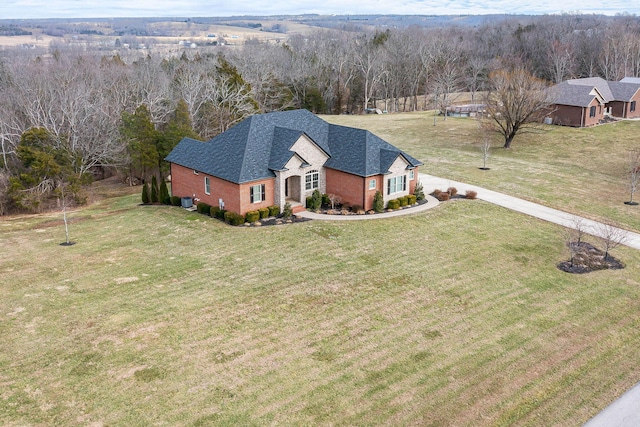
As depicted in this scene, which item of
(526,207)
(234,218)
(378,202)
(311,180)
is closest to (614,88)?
(526,207)

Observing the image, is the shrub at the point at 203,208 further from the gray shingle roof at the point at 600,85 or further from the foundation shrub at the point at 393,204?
the gray shingle roof at the point at 600,85

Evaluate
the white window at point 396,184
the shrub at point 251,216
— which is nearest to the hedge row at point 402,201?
the white window at point 396,184

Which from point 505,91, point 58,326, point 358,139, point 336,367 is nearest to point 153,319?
point 58,326

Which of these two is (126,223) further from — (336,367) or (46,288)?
A: (336,367)

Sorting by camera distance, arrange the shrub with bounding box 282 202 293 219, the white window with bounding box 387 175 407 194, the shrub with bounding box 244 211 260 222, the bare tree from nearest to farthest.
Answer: the bare tree, the shrub with bounding box 244 211 260 222, the shrub with bounding box 282 202 293 219, the white window with bounding box 387 175 407 194

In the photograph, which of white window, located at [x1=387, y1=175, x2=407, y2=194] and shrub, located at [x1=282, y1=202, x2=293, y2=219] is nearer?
shrub, located at [x1=282, y1=202, x2=293, y2=219]

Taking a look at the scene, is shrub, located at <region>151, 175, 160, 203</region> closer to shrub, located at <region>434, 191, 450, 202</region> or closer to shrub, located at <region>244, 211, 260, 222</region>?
shrub, located at <region>244, 211, 260, 222</region>

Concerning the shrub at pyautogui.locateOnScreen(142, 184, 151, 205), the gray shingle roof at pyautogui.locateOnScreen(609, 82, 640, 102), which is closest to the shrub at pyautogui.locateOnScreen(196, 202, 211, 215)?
the shrub at pyautogui.locateOnScreen(142, 184, 151, 205)

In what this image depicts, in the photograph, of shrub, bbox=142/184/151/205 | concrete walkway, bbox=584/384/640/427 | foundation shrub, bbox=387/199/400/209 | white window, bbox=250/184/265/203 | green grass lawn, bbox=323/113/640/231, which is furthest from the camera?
green grass lawn, bbox=323/113/640/231
